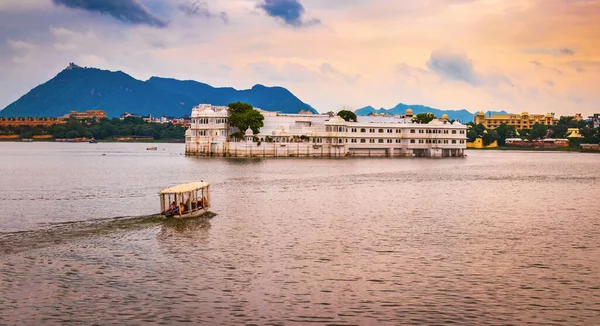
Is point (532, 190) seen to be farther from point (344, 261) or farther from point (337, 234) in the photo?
point (344, 261)

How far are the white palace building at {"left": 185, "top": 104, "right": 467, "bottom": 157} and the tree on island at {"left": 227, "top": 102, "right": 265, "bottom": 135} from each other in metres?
1.50

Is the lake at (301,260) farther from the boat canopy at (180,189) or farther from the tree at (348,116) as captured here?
the tree at (348,116)

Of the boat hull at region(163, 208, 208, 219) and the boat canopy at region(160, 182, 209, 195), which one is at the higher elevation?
the boat canopy at region(160, 182, 209, 195)

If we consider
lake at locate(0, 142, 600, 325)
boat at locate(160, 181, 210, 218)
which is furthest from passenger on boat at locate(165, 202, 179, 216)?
lake at locate(0, 142, 600, 325)

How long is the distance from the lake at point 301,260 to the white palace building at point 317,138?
252 feet

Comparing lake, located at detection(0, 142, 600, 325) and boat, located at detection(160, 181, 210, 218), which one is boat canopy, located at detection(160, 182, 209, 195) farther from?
lake, located at detection(0, 142, 600, 325)

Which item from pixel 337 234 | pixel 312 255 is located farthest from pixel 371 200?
pixel 312 255

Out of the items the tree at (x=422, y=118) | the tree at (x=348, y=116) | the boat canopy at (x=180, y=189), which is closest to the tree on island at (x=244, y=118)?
the tree at (x=348, y=116)

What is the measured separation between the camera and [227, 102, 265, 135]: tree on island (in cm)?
13600

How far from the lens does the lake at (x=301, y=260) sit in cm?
2281

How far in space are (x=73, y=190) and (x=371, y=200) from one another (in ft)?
89.2

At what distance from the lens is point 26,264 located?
94.5 ft

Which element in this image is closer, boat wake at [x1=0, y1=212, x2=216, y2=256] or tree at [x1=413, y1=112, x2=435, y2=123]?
boat wake at [x1=0, y1=212, x2=216, y2=256]

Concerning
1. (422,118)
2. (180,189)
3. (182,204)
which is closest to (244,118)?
(422,118)
